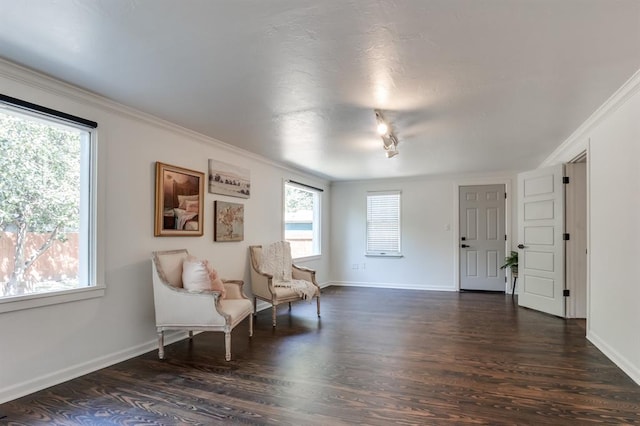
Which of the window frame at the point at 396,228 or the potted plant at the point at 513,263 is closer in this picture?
the potted plant at the point at 513,263

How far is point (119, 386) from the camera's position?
2.62 metres

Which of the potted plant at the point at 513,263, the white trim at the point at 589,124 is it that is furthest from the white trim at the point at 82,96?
the potted plant at the point at 513,263

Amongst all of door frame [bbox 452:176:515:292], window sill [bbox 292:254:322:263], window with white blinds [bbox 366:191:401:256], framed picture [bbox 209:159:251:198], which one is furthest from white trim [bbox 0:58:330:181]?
door frame [bbox 452:176:515:292]

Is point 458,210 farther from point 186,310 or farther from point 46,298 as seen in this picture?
point 46,298

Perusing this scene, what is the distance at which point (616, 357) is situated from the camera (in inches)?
118

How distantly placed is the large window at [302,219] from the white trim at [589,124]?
3821mm

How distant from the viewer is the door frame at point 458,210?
6.44 metres

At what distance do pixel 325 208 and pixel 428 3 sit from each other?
5.87 meters

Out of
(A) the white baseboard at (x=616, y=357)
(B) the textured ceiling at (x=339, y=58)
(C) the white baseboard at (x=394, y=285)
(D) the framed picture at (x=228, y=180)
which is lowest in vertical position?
(C) the white baseboard at (x=394, y=285)

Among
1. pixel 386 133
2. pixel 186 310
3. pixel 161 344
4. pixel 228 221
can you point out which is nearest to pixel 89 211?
pixel 186 310

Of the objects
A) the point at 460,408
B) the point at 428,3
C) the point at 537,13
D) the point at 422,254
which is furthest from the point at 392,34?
the point at 422,254

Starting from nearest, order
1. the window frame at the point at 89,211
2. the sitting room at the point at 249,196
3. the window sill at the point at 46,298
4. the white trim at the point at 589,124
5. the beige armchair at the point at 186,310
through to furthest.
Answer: the sitting room at the point at 249,196 → the window sill at the point at 46,298 → the white trim at the point at 589,124 → the window frame at the point at 89,211 → the beige armchair at the point at 186,310

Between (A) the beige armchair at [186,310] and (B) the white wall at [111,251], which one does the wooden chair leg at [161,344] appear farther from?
(B) the white wall at [111,251]

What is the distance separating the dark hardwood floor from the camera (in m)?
2.20
